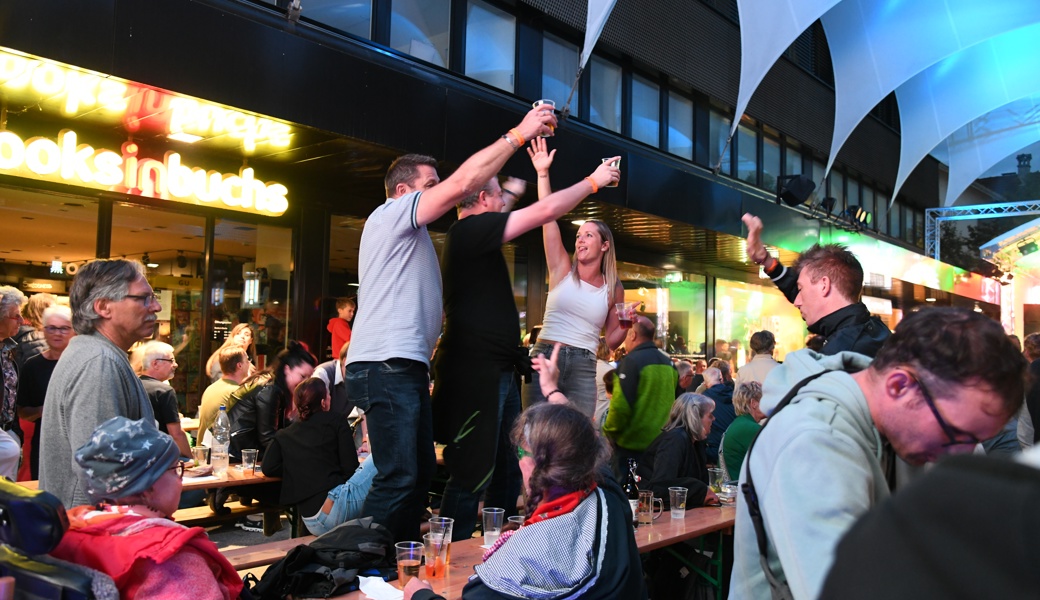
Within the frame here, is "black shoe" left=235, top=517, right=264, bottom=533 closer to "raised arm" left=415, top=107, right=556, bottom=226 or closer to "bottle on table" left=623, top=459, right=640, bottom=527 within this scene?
"bottle on table" left=623, top=459, right=640, bottom=527

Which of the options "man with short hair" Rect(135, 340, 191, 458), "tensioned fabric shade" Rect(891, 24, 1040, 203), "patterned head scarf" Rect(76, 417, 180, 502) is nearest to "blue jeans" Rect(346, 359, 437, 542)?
"patterned head scarf" Rect(76, 417, 180, 502)

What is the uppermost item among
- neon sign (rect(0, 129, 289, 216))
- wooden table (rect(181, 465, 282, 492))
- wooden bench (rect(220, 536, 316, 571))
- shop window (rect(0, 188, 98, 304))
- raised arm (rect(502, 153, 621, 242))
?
neon sign (rect(0, 129, 289, 216))

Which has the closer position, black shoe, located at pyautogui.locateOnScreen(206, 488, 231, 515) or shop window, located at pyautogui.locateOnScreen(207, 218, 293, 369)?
black shoe, located at pyautogui.locateOnScreen(206, 488, 231, 515)

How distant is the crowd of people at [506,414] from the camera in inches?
66.9

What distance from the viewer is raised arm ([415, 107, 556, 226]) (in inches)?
130

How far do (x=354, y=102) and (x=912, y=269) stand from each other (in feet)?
68.4

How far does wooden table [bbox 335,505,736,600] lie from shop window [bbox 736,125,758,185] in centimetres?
1303

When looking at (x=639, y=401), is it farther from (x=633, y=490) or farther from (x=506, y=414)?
(x=506, y=414)

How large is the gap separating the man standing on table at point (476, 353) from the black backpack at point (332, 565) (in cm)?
62

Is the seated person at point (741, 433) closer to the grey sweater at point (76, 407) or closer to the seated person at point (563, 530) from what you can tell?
the seated person at point (563, 530)

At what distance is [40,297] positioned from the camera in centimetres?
682

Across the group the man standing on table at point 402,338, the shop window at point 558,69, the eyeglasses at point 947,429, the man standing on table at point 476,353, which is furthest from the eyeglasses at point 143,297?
the shop window at point 558,69

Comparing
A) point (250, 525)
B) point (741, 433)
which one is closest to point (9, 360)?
point (250, 525)

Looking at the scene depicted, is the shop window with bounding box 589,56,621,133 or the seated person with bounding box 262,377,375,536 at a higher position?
the shop window with bounding box 589,56,621,133
